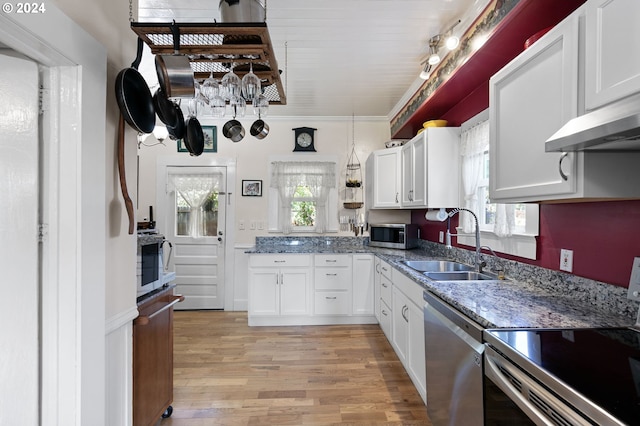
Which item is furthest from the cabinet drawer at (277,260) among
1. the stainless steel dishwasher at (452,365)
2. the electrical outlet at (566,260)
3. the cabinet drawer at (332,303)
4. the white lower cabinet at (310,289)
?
the electrical outlet at (566,260)

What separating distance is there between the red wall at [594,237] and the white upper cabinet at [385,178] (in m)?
1.92

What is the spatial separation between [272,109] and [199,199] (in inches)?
63.7

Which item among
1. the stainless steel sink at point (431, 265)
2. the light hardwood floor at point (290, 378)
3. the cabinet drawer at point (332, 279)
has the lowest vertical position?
the light hardwood floor at point (290, 378)

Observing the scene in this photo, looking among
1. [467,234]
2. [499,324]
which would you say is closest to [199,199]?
[467,234]

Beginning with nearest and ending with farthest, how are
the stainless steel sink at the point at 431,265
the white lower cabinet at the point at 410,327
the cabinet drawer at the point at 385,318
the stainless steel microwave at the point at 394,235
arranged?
the white lower cabinet at the point at 410,327, the stainless steel sink at the point at 431,265, the cabinet drawer at the point at 385,318, the stainless steel microwave at the point at 394,235

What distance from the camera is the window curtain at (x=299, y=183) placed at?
165 inches

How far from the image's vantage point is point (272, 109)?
3992 mm

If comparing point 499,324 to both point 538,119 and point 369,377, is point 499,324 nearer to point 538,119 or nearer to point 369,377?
point 538,119

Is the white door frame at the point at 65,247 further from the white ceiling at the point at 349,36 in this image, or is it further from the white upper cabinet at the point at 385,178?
the white upper cabinet at the point at 385,178

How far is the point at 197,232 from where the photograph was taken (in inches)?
166

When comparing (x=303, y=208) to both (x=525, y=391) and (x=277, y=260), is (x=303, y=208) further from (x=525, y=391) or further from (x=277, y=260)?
(x=525, y=391)

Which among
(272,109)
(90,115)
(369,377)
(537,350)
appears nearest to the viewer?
(537,350)

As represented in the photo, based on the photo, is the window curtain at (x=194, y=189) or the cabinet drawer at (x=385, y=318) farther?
the window curtain at (x=194, y=189)

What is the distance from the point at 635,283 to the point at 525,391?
2.40 feet
